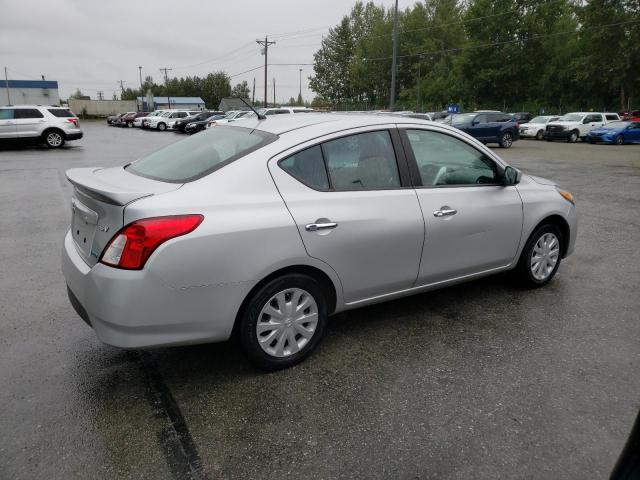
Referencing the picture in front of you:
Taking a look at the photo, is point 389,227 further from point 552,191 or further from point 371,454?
point 552,191

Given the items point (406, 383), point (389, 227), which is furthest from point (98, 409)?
point (389, 227)

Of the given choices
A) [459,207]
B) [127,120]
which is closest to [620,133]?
[459,207]

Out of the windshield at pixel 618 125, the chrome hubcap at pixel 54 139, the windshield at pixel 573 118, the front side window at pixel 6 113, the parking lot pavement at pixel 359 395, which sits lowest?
the parking lot pavement at pixel 359 395

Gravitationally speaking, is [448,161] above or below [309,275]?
above

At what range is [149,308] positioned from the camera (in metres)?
2.69

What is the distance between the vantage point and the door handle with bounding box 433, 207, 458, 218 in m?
3.71

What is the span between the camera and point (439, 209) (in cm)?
373

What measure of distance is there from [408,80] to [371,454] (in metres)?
82.6

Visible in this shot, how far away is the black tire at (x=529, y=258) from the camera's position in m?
4.48

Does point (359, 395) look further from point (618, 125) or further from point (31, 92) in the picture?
point (31, 92)

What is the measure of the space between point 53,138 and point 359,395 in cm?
2109

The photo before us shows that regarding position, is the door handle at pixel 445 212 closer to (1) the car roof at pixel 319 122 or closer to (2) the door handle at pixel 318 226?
(1) the car roof at pixel 319 122

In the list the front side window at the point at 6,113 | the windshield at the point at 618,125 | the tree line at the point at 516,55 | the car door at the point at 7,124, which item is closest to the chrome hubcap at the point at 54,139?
the car door at the point at 7,124

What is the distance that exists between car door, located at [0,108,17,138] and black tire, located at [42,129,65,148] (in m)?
1.07
